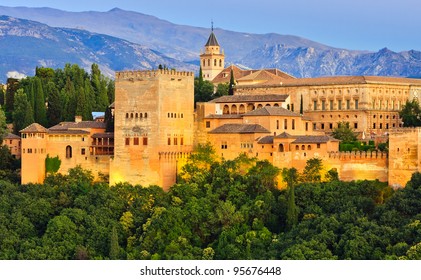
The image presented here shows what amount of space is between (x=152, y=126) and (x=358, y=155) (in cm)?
864

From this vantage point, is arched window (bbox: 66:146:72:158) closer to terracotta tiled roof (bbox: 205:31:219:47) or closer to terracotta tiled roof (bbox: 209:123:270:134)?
terracotta tiled roof (bbox: 209:123:270:134)

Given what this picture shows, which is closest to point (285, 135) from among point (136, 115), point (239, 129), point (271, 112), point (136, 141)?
point (239, 129)

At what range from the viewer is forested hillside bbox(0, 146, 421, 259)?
3673 centimetres

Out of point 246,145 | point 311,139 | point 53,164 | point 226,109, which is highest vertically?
point 226,109

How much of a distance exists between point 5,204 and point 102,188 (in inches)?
159

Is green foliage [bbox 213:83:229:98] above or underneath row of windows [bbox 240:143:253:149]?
above

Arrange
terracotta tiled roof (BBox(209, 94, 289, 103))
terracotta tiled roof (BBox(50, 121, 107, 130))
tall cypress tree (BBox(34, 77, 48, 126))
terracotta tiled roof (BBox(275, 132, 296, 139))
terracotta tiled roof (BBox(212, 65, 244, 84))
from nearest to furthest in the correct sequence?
1. terracotta tiled roof (BBox(275, 132, 296, 139))
2. terracotta tiled roof (BBox(50, 121, 107, 130))
3. terracotta tiled roof (BBox(209, 94, 289, 103))
4. tall cypress tree (BBox(34, 77, 48, 126))
5. terracotta tiled roof (BBox(212, 65, 244, 84))

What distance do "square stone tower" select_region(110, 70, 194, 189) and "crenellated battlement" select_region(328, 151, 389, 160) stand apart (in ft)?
21.3

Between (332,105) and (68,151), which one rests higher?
(332,105)

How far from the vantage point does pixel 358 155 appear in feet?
139

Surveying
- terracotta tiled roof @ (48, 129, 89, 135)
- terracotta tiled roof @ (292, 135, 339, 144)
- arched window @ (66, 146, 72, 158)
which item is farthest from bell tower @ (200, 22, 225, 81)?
terracotta tiled roof @ (292, 135, 339, 144)

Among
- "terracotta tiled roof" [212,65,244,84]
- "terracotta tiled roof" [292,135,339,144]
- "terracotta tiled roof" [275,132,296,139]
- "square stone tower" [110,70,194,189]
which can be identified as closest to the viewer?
"terracotta tiled roof" [292,135,339,144]

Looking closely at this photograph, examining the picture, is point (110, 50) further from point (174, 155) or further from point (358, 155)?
point (358, 155)
